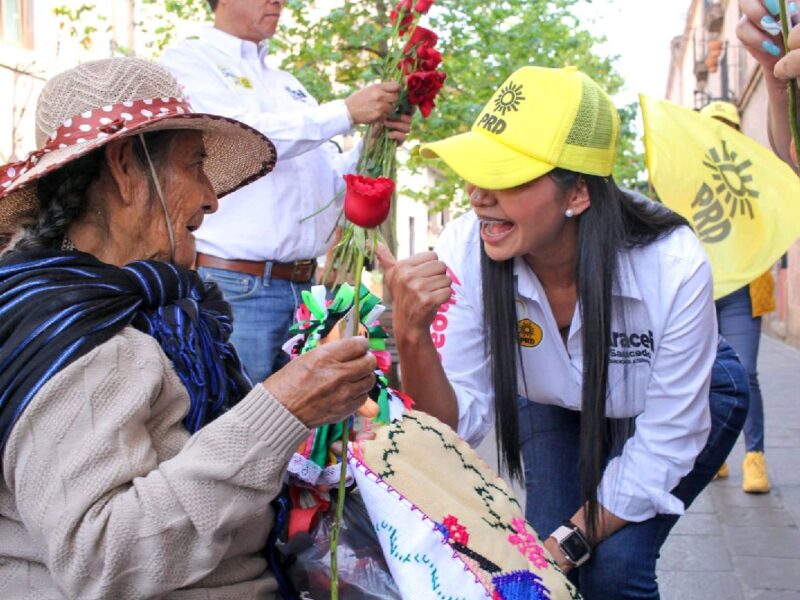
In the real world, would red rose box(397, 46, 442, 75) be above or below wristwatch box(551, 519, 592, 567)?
above

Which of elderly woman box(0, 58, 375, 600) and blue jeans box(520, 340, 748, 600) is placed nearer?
elderly woman box(0, 58, 375, 600)

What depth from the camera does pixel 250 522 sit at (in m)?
2.08

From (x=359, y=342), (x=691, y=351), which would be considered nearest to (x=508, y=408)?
(x=691, y=351)

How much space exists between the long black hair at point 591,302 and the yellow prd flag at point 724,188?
2.94 ft

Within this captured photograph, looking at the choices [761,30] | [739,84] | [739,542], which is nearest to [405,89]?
[761,30]

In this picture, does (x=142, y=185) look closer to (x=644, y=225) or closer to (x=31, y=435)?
(x=31, y=435)

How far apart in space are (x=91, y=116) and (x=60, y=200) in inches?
7.0

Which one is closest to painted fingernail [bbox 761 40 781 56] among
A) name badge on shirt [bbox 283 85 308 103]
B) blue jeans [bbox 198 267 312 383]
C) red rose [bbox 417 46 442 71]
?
red rose [bbox 417 46 442 71]

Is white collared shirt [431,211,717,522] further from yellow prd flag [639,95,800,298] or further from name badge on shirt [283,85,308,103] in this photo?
name badge on shirt [283,85,308,103]

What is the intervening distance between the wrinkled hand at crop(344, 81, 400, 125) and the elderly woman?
105 cm

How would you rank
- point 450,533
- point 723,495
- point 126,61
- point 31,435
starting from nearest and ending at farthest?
point 31,435, point 450,533, point 126,61, point 723,495

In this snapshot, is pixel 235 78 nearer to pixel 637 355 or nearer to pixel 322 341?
pixel 637 355

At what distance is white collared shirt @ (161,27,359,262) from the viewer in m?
3.96

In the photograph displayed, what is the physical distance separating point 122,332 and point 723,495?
4.85m
